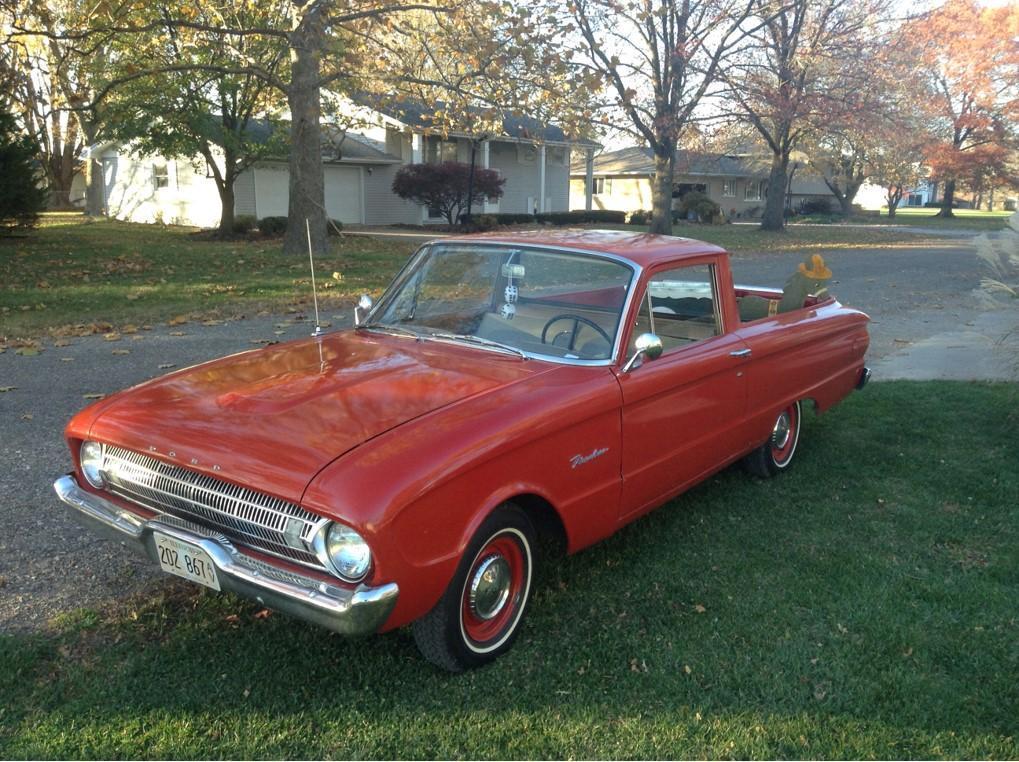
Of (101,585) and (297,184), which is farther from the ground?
(297,184)

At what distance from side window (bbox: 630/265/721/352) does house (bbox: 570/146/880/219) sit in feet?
114

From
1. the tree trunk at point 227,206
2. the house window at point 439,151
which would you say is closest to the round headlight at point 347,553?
the tree trunk at point 227,206

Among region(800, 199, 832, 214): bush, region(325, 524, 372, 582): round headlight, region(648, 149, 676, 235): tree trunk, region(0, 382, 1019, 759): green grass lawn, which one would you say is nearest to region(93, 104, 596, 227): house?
region(648, 149, 676, 235): tree trunk

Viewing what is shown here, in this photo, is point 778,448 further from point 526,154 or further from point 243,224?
point 526,154

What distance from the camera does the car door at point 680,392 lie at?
3.75 metres

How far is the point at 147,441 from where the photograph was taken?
3.04 metres

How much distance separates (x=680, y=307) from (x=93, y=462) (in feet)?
9.50

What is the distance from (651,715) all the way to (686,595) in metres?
0.92

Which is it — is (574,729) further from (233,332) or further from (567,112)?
(567,112)

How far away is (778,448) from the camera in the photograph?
5.36 meters

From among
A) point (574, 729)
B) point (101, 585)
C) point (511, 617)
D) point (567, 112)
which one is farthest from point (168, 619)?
point (567, 112)

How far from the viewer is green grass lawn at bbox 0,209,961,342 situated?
33.1ft

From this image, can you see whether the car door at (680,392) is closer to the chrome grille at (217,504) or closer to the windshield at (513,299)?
the windshield at (513,299)

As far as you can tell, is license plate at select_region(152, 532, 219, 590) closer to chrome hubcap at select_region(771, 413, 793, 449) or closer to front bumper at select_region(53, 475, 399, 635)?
front bumper at select_region(53, 475, 399, 635)
